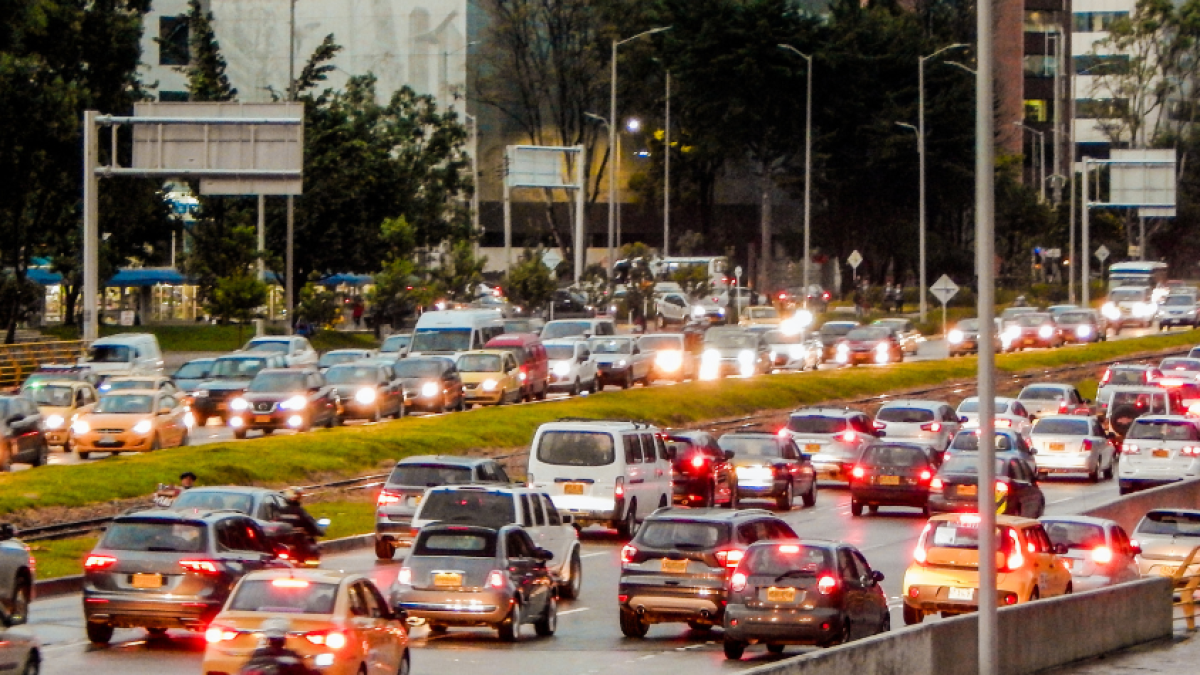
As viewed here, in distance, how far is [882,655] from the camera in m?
17.7

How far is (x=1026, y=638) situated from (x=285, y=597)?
848 centimetres

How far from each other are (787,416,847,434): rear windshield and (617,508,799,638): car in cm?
2073

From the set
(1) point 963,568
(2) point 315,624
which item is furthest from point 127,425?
(2) point 315,624

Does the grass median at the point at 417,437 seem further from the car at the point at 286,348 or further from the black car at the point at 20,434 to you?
the car at the point at 286,348

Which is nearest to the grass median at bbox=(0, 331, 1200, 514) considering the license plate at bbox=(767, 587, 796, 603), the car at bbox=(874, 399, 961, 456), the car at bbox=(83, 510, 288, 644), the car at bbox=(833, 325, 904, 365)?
the car at bbox=(833, 325, 904, 365)

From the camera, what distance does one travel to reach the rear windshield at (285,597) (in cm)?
1691

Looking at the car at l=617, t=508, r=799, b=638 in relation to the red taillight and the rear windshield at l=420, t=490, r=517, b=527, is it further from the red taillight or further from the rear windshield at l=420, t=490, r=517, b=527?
the red taillight

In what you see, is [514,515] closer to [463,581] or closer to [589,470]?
[463,581]

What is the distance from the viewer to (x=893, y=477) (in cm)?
3853

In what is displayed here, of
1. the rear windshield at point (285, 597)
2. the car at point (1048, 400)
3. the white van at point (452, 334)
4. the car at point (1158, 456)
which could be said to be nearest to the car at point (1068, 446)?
the car at point (1158, 456)

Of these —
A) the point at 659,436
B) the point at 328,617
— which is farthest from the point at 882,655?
the point at 659,436

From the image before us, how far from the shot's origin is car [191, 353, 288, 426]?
156 feet

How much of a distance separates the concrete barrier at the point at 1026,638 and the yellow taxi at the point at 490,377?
91.6ft

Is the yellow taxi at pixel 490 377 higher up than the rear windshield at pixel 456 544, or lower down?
higher up
